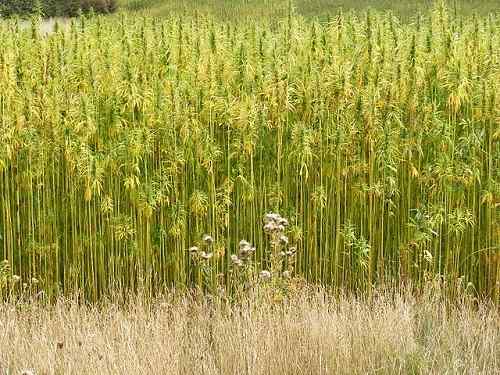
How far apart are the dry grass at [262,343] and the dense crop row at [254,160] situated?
697 mm

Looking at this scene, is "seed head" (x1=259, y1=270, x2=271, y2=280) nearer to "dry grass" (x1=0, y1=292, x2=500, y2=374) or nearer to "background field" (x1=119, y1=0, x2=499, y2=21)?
"dry grass" (x1=0, y1=292, x2=500, y2=374)

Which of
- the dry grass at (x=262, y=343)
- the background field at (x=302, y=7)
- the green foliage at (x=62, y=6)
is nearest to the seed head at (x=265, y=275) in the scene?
the dry grass at (x=262, y=343)

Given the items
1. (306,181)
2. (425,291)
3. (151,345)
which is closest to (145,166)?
(306,181)

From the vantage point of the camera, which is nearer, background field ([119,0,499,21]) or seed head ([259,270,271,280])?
seed head ([259,270,271,280])

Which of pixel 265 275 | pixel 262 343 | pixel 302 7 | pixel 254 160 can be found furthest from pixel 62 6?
pixel 262 343

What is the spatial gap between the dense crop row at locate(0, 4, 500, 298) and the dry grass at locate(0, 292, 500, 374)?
0.70 metres

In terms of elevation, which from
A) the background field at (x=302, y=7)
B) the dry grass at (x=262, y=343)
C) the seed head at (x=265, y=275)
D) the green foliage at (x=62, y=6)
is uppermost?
the green foliage at (x=62, y=6)

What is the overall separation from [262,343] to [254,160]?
168cm

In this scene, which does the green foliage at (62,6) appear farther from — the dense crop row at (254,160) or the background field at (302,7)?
the dense crop row at (254,160)

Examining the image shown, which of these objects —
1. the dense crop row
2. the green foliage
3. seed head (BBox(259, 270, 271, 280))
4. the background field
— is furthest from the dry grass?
the green foliage

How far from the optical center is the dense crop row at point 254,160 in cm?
508

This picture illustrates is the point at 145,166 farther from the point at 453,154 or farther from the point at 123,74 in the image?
the point at 453,154

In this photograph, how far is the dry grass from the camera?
382cm

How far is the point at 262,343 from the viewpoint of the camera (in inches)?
155
